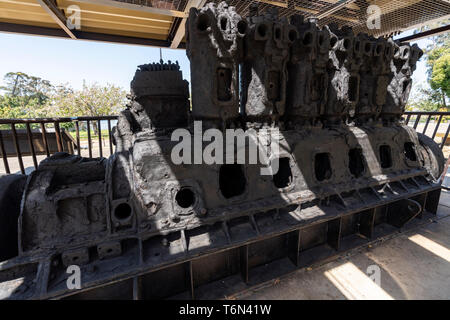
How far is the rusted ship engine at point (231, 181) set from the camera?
2441 millimetres

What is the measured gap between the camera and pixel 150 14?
18.6 ft

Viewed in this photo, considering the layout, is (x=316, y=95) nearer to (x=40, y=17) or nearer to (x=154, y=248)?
(x=154, y=248)

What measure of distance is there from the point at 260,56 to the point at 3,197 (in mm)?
3893

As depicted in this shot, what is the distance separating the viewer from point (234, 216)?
9.93ft

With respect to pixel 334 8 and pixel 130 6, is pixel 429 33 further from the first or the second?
pixel 130 6

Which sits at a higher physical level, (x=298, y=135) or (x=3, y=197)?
(x=298, y=135)

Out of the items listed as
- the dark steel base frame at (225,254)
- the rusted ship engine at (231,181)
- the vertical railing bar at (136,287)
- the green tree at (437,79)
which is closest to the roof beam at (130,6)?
the rusted ship engine at (231,181)

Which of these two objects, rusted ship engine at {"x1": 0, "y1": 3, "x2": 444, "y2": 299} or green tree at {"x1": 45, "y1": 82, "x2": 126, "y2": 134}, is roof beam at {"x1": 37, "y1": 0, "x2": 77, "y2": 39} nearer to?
rusted ship engine at {"x1": 0, "y1": 3, "x2": 444, "y2": 299}

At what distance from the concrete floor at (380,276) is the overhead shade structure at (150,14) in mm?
5397

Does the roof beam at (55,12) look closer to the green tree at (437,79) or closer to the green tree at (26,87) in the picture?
the green tree at (437,79)

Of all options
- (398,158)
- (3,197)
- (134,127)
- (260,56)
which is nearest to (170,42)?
(134,127)

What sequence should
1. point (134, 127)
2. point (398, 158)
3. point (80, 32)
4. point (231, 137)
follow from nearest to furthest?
1. point (231, 137)
2. point (134, 127)
3. point (398, 158)
4. point (80, 32)

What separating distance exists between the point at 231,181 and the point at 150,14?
A: 5.02m

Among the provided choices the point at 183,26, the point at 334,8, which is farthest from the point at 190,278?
the point at 334,8
